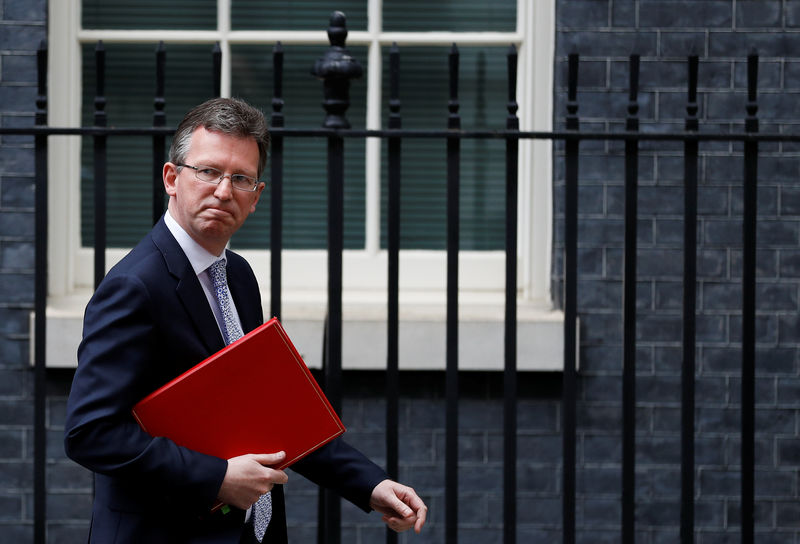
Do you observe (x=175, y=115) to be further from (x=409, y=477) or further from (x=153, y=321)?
(x=153, y=321)

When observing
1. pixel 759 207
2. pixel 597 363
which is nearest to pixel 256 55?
pixel 597 363

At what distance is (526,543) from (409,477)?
58cm

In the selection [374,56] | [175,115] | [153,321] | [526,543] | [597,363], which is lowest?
[526,543]

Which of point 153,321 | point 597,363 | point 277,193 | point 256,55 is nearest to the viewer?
point 153,321

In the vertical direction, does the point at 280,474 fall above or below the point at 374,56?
below

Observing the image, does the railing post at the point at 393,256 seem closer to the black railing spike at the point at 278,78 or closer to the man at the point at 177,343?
the black railing spike at the point at 278,78

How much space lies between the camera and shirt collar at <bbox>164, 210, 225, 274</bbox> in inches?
76.9

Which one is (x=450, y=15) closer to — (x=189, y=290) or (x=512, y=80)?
(x=512, y=80)

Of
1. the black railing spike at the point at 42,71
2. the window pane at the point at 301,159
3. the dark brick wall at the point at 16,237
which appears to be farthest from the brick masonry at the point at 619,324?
the black railing spike at the point at 42,71

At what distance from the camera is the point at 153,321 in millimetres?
1818

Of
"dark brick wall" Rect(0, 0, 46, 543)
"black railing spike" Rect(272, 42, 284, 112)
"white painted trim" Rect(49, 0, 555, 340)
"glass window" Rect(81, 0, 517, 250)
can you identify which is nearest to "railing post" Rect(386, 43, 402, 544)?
"black railing spike" Rect(272, 42, 284, 112)

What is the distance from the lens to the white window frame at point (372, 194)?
13.3 feet

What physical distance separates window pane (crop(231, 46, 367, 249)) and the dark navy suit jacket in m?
2.30

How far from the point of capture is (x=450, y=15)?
4.23 m
